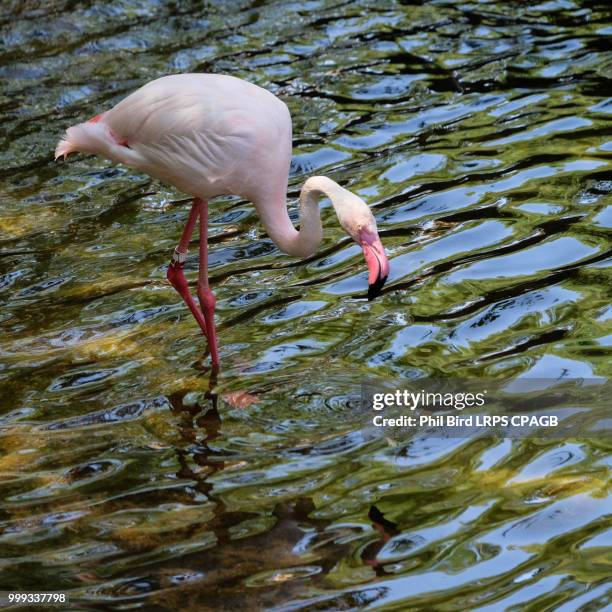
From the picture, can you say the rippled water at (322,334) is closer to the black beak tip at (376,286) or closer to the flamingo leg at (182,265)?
the flamingo leg at (182,265)

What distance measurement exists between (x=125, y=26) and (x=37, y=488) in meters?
7.36

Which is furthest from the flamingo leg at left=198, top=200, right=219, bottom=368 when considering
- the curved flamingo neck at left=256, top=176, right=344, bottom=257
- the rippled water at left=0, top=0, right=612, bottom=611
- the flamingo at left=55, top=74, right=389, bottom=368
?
the curved flamingo neck at left=256, top=176, right=344, bottom=257

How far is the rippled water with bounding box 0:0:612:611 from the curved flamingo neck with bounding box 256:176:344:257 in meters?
0.46

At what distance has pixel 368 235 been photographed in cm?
535

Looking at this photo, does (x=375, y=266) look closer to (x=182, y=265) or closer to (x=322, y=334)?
(x=322, y=334)

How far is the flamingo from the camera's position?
5547 mm

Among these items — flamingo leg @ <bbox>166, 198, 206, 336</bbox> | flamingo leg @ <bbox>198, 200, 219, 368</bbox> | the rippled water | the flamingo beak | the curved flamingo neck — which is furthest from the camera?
flamingo leg @ <bbox>166, 198, 206, 336</bbox>

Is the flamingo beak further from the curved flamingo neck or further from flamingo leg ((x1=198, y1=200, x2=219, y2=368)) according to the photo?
flamingo leg ((x1=198, y1=200, x2=219, y2=368))

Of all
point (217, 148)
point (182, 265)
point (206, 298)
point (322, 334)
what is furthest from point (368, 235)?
point (182, 265)

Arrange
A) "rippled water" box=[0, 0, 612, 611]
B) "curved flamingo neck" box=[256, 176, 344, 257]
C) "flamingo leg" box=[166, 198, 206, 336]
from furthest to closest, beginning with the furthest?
"flamingo leg" box=[166, 198, 206, 336], "curved flamingo neck" box=[256, 176, 344, 257], "rippled water" box=[0, 0, 612, 611]

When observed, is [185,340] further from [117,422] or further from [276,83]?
[276,83]

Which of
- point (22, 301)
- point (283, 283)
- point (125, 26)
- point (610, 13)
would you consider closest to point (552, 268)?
point (283, 283)

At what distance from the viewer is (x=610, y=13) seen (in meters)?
10.6

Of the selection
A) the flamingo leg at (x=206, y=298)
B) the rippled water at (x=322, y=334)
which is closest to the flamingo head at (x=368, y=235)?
the rippled water at (x=322, y=334)
